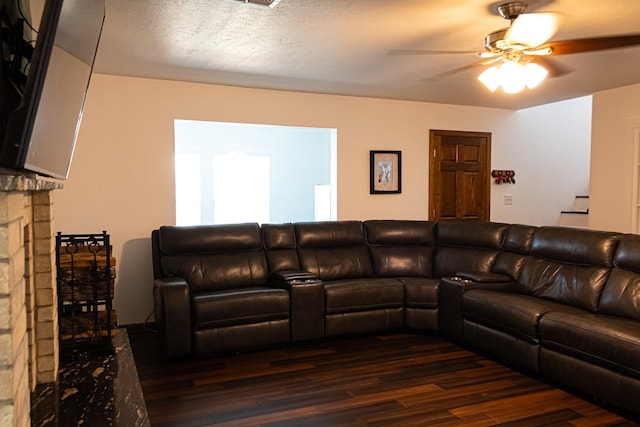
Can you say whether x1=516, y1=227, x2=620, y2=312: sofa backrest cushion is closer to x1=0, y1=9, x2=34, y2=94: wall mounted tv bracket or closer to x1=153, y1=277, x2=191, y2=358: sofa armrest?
x1=153, y1=277, x2=191, y2=358: sofa armrest

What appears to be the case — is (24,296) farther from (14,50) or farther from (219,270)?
(219,270)

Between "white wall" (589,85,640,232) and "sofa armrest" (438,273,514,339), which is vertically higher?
"white wall" (589,85,640,232)

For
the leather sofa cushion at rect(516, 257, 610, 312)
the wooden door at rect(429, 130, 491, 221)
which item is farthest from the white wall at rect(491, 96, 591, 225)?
the leather sofa cushion at rect(516, 257, 610, 312)

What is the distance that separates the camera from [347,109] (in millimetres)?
5426

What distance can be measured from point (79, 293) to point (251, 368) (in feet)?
4.58

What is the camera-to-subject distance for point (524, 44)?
9.34ft

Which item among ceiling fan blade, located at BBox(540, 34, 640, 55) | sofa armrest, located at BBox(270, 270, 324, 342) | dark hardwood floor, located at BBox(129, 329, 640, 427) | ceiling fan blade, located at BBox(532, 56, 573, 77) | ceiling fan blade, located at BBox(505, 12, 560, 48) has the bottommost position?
dark hardwood floor, located at BBox(129, 329, 640, 427)

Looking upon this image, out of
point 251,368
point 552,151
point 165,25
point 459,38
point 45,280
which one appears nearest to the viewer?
point 45,280

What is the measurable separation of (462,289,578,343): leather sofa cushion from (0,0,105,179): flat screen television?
10.0 ft

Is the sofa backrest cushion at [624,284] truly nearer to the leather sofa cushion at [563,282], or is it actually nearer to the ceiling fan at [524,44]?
the leather sofa cushion at [563,282]

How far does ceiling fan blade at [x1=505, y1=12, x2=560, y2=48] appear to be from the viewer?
268cm

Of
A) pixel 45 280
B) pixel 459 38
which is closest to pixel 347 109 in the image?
pixel 459 38

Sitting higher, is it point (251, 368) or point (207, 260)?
point (207, 260)

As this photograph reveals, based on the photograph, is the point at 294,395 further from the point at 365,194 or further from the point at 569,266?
the point at 365,194
